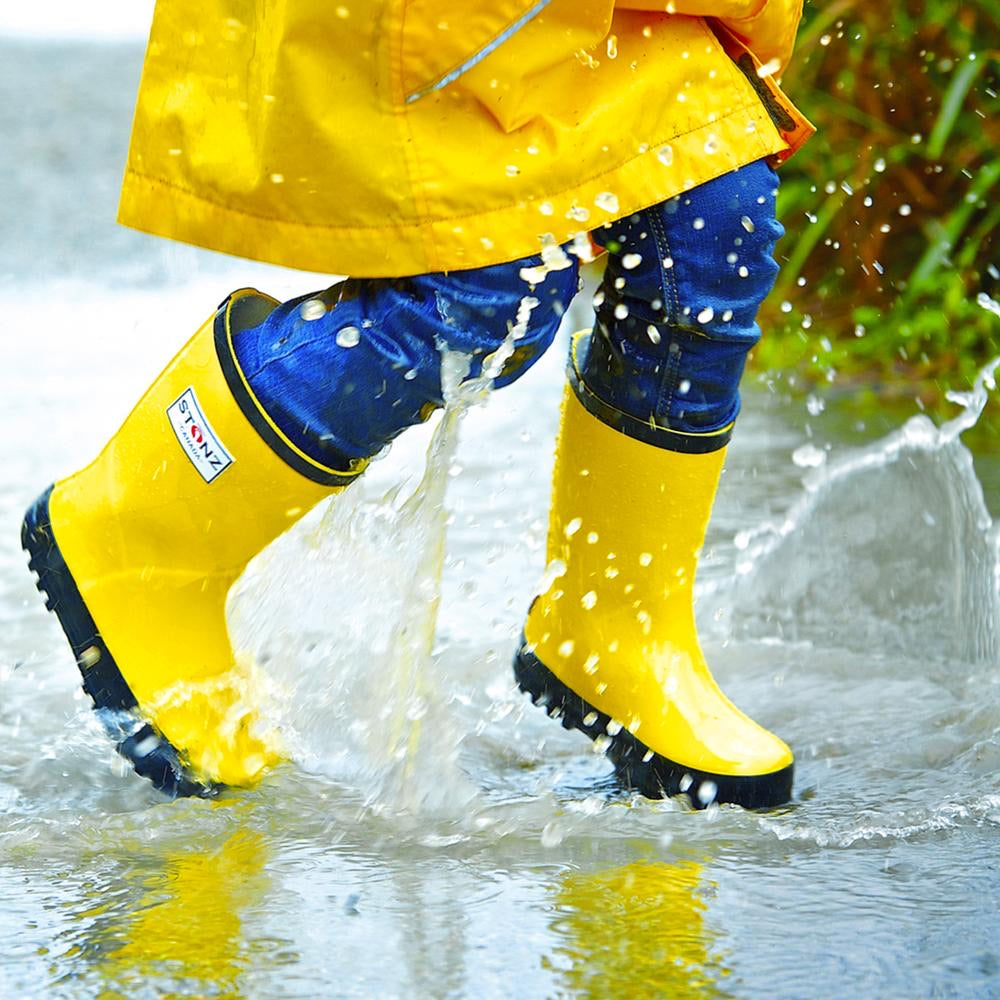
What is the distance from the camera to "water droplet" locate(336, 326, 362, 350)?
146cm

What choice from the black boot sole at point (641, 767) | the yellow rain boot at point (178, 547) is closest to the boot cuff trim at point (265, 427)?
the yellow rain boot at point (178, 547)

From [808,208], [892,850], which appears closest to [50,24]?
[808,208]

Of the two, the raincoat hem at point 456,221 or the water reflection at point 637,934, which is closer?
the water reflection at point 637,934

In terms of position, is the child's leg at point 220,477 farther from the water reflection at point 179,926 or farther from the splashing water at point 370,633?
the water reflection at point 179,926

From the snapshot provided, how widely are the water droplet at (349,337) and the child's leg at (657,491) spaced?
26 centimetres

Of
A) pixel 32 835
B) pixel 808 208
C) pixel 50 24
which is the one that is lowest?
pixel 32 835

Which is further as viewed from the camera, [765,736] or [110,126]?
[110,126]

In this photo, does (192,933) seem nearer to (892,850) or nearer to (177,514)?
(177,514)

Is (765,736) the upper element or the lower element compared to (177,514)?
lower

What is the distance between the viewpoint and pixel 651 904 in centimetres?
134

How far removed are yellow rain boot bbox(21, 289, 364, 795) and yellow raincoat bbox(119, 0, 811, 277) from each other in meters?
0.14

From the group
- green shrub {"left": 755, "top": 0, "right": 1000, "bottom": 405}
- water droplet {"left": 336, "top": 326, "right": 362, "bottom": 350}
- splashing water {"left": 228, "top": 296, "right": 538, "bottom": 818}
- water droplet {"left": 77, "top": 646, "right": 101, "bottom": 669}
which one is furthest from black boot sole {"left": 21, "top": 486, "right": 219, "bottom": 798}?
green shrub {"left": 755, "top": 0, "right": 1000, "bottom": 405}

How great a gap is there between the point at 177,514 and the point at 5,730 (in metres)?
0.45

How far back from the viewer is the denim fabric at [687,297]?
153 centimetres
